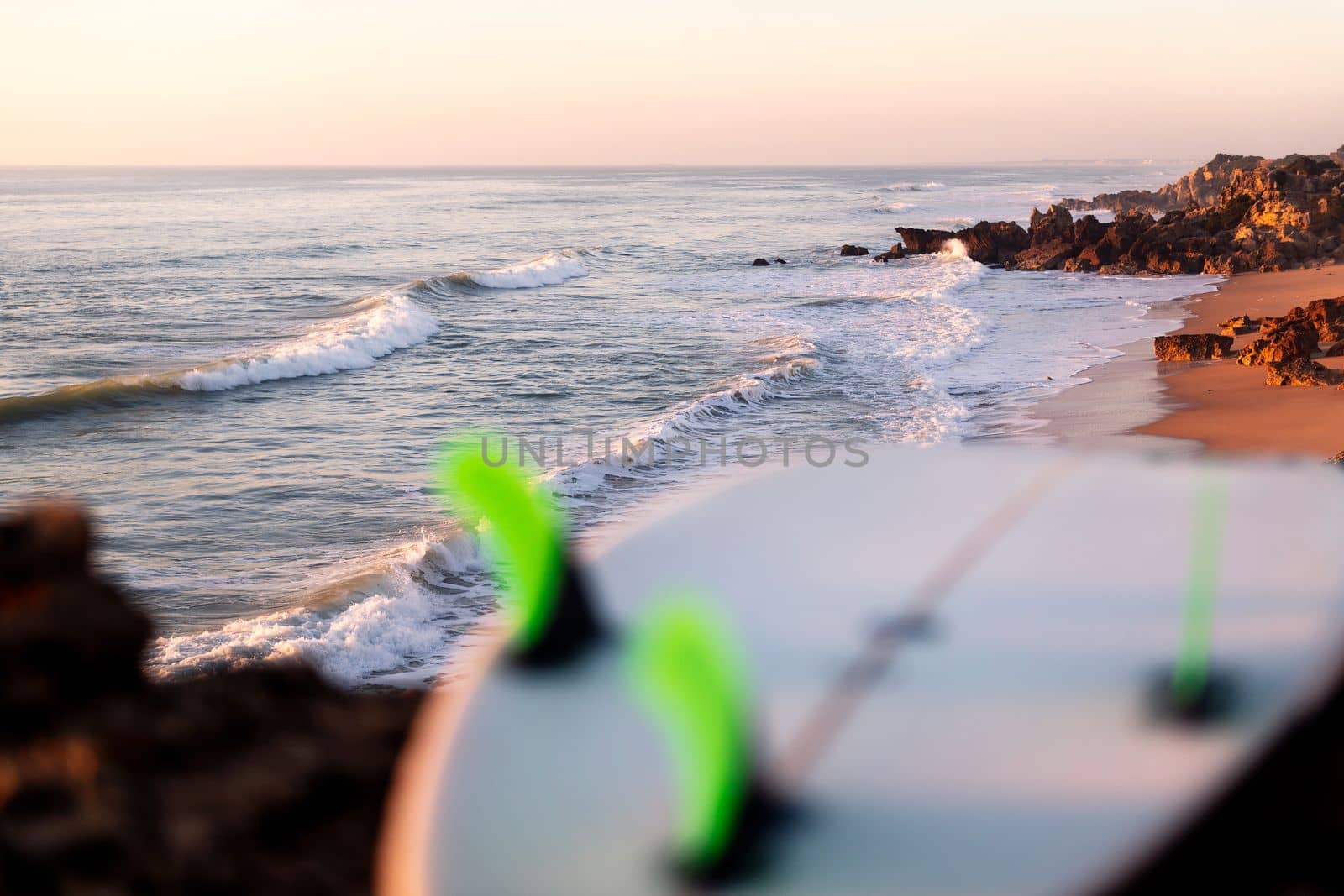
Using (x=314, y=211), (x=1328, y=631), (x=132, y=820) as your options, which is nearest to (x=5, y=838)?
(x=132, y=820)

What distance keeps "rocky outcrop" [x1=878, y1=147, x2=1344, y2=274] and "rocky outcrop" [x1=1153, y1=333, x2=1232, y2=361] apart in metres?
12.9

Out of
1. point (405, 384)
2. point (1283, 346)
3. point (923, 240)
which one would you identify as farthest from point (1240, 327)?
point (923, 240)

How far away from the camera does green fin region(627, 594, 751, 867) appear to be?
139cm

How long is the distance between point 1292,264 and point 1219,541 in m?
27.2

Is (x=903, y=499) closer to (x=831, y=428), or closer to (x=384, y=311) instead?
(x=831, y=428)

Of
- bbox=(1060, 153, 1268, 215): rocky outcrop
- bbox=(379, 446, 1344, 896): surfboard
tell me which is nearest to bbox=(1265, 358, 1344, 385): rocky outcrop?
bbox=(379, 446, 1344, 896): surfboard

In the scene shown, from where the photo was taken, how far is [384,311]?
22.2m

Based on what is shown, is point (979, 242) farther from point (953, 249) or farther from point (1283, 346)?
point (1283, 346)

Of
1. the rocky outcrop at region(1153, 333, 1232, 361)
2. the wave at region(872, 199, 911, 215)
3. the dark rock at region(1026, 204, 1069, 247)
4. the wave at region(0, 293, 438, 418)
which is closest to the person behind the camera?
the rocky outcrop at region(1153, 333, 1232, 361)

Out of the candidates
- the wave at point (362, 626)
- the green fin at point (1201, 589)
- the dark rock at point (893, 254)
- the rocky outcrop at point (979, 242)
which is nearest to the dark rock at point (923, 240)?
the rocky outcrop at point (979, 242)

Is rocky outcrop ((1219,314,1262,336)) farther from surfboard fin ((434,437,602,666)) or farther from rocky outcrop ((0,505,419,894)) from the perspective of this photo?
rocky outcrop ((0,505,419,894))

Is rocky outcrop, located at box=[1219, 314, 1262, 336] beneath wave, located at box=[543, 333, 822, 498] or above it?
above

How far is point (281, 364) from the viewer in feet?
55.4

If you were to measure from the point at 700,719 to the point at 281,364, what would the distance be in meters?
16.7
